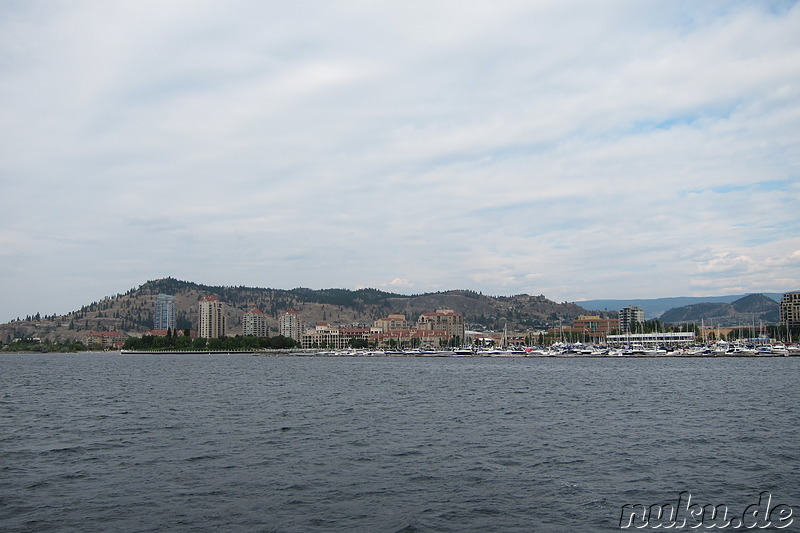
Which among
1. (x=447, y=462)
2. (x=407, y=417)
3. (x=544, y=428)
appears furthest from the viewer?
(x=407, y=417)

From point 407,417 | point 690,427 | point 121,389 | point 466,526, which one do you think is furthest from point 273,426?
point 121,389

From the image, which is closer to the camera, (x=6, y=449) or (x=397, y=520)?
(x=397, y=520)

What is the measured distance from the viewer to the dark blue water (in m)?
20.9

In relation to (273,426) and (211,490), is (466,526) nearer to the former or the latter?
(211,490)

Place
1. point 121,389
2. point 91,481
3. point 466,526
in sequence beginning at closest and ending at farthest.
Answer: point 466,526, point 91,481, point 121,389

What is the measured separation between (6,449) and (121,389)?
40.5m

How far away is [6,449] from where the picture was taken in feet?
106

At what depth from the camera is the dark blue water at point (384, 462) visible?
20.9 meters

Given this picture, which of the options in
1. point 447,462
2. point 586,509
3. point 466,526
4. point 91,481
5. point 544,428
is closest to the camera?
point 466,526

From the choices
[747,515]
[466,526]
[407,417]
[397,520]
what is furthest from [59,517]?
[407,417]

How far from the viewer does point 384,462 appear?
28.4 metres

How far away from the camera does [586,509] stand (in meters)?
21.2

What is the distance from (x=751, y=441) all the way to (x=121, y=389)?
61103 mm

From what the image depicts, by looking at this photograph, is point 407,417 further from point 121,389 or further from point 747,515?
point 121,389
